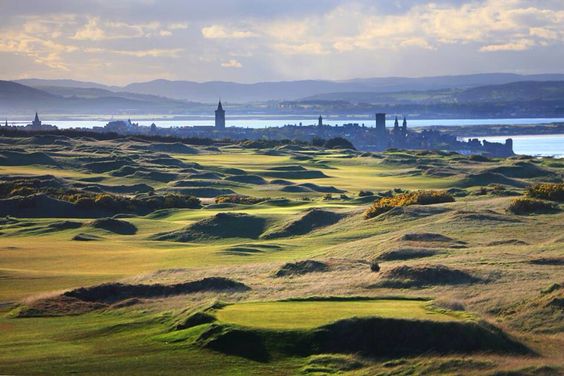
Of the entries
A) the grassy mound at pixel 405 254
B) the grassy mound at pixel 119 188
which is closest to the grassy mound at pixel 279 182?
the grassy mound at pixel 119 188

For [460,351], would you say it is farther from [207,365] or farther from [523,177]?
[523,177]

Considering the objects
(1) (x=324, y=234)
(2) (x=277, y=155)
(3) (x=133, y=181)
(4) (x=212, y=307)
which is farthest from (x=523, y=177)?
(4) (x=212, y=307)

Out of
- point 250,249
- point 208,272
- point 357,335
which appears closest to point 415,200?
point 250,249

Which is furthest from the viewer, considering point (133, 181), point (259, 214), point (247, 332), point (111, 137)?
point (111, 137)

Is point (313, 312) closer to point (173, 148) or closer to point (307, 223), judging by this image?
point (307, 223)

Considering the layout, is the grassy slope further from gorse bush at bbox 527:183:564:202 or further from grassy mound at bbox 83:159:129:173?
grassy mound at bbox 83:159:129:173

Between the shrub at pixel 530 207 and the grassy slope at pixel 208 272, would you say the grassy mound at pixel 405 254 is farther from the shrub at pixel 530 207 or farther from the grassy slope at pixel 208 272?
the shrub at pixel 530 207

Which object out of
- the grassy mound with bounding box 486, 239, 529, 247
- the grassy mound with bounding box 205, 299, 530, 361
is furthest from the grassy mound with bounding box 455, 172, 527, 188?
the grassy mound with bounding box 205, 299, 530, 361
